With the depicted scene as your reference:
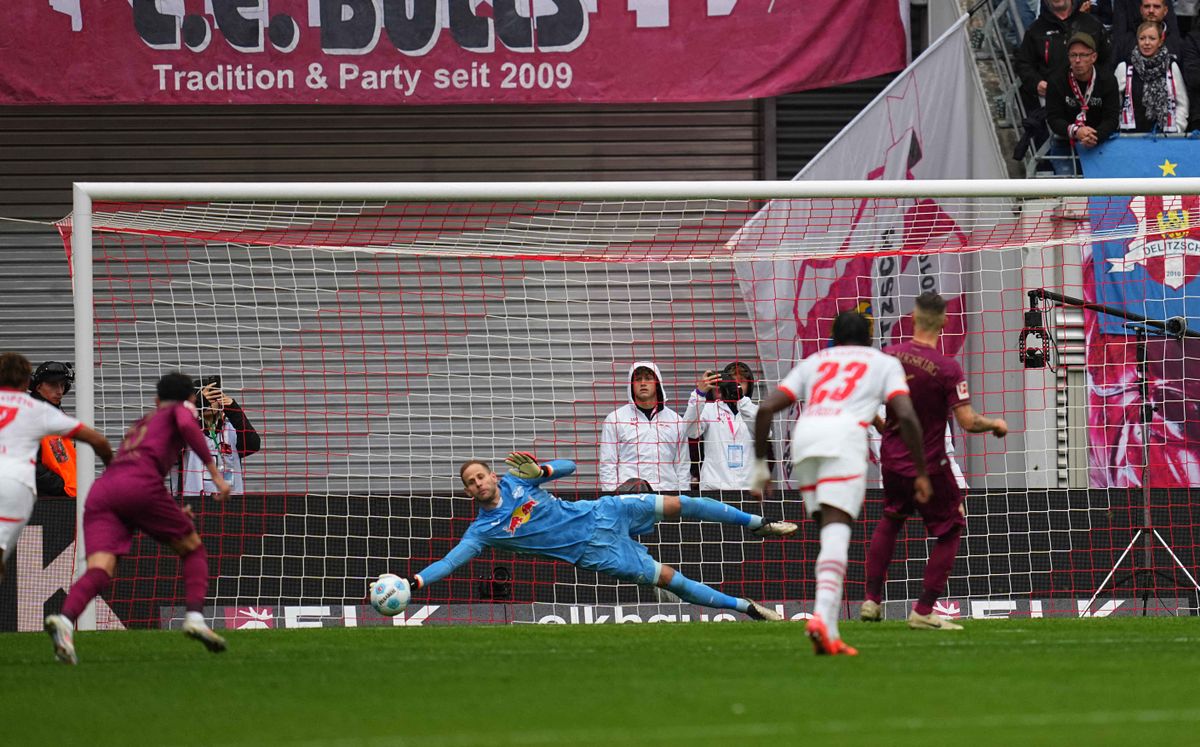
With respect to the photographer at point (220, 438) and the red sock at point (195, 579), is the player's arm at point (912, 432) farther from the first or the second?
the photographer at point (220, 438)

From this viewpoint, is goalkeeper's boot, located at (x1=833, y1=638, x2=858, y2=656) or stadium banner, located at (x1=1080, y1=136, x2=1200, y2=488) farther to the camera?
stadium banner, located at (x1=1080, y1=136, x2=1200, y2=488)

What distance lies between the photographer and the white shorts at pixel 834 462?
27.8ft

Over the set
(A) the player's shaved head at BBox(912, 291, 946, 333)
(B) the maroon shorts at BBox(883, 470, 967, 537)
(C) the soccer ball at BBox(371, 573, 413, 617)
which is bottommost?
(C) the soccer ball at BBox(371, 573, 413, 617)

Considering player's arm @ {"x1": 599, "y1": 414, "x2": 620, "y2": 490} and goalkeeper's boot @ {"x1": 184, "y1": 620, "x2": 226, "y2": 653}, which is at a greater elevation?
player's arm @ {"x1": 599, "y1": 414, "x2": 620, "y2": 490}

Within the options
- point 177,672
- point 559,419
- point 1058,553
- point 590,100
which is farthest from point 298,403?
point 177,672

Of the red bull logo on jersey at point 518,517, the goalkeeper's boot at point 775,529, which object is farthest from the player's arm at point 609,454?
the goalkeeper's boot at point 775,529

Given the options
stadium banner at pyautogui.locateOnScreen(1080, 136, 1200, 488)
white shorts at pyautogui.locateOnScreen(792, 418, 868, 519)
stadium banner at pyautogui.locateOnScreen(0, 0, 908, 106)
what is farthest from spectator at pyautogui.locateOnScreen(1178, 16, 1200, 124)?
white shorts at pyautogui.locateOnScreen(792, 418, 868, 519)

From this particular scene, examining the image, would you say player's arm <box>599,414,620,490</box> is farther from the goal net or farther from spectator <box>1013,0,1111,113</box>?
spectator <box>1013,0,1111,113</box>

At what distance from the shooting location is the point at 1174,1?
1897 centimetres

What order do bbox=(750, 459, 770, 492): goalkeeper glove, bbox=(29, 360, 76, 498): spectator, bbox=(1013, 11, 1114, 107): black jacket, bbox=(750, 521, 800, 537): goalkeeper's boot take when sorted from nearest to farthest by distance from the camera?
bbox=(750, 459, 770, 492): goalkeeper glove < bbox=(750, 521, 800, 537): goalkeeper's boot < bbox=(29, 360, 76, 498): spectator < bbox=(1013, 11, 1114, 107): black jacket

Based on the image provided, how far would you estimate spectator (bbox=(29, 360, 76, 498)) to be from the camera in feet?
44.9

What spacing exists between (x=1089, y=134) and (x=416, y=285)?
725cm

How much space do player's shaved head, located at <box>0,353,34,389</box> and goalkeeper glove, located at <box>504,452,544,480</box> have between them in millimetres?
3833

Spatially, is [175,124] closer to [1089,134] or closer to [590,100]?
[590,100]
